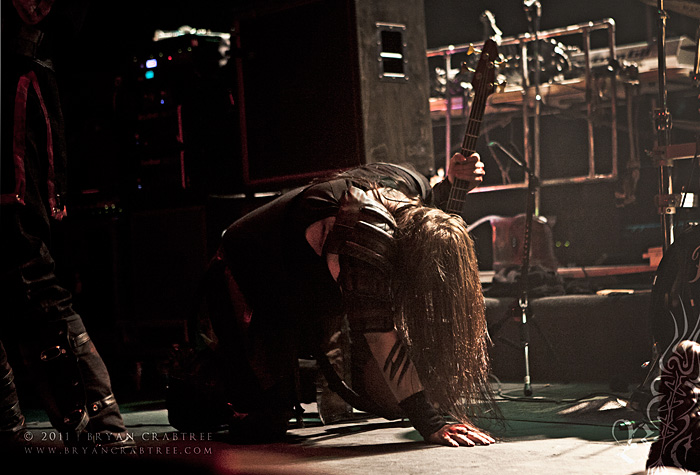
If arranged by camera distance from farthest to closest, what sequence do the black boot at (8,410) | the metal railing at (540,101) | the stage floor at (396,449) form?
the metal railing at (540,101) < the black boot at (8,410) < the stage floor at (396,449)

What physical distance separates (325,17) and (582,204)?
3.18m

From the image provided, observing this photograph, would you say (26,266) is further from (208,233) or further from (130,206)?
(130,206)

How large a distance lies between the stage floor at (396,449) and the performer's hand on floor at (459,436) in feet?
0.09

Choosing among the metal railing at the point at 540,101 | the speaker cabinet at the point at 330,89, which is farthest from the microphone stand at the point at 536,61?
the speaker cabinet at the point at 330,89

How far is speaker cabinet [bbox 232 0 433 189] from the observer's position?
327cm

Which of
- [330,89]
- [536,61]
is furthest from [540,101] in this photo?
[330,89]

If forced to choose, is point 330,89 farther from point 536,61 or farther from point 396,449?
point 536,61

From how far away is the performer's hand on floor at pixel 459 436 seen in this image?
2.18 metres

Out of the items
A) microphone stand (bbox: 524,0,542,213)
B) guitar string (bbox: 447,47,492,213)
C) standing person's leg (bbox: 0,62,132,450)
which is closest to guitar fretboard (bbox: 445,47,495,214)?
guitar string (bbox: 447,47,492,213)

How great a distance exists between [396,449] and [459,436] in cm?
20

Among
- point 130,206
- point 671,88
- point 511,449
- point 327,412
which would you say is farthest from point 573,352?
point 671,88

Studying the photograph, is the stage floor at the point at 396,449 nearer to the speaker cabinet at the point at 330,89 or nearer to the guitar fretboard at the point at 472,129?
the guitar fretboard at the point at 472,129

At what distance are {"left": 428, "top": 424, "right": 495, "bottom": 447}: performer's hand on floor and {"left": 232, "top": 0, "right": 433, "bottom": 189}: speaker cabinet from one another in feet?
4.44

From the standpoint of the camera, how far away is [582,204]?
228 inches
